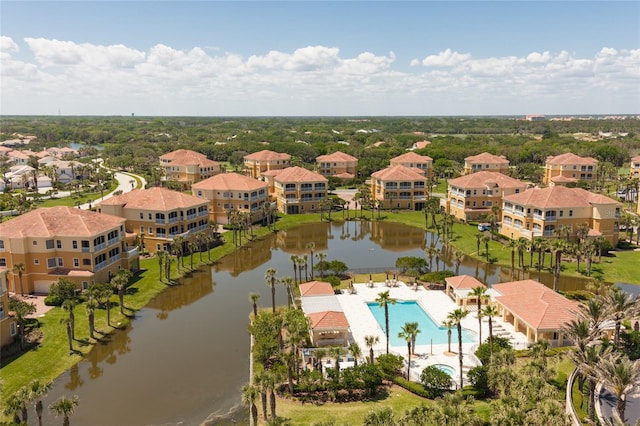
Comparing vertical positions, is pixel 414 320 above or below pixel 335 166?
below

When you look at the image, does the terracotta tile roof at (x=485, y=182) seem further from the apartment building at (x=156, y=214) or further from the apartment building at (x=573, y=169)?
the apartment building at (x=156, y=214)

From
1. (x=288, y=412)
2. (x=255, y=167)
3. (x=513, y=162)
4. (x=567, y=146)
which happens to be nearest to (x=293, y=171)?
(x=255, y=167)

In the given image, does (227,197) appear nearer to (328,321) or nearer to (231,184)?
(231,184)

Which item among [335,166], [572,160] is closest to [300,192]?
[335,166]

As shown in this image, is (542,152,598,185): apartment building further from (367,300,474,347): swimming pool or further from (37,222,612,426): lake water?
(367,300,474,347): swimming pool

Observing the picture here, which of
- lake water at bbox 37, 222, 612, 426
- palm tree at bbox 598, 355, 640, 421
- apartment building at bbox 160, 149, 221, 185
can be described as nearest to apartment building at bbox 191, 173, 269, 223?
lake water at bbox 37, 222, 612, 426

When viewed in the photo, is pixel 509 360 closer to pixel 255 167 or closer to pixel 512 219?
pixel 512 219
